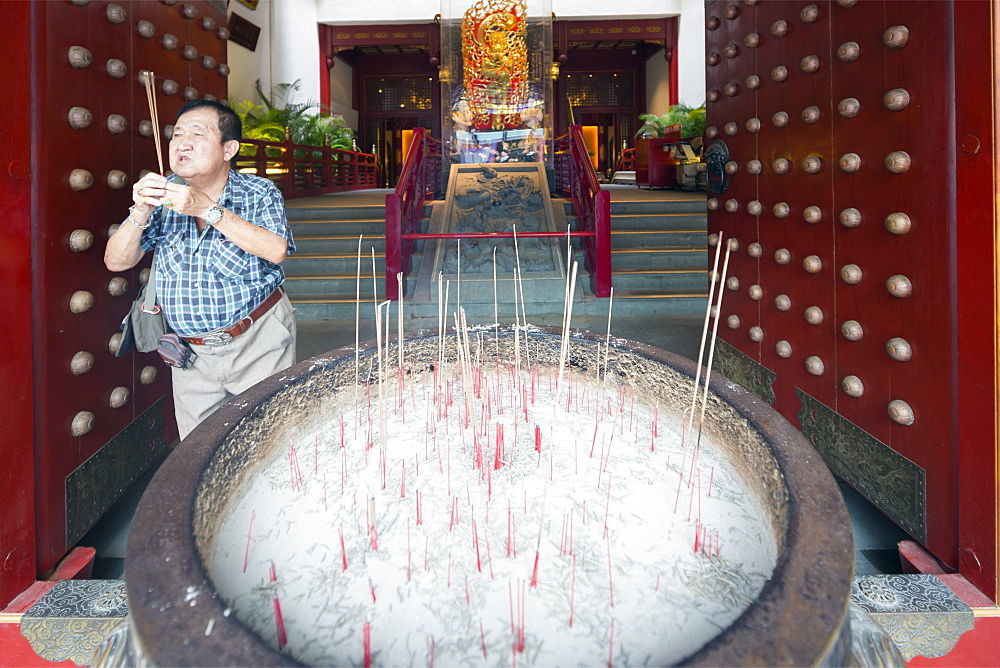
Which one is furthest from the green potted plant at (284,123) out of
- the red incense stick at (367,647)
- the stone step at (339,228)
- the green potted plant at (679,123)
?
the red incense stick at (367,647)

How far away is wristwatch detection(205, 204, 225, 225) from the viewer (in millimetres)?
1166

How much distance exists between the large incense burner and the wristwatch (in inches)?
14.2

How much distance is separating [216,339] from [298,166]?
311 inches

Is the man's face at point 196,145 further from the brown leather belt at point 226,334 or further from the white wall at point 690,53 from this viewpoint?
the white wall at point 690,53

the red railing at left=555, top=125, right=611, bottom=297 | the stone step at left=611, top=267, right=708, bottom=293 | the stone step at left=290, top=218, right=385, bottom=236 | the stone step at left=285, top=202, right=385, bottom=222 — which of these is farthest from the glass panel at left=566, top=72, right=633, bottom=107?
the stone step at left=611, top=267, right=708, bottom=293

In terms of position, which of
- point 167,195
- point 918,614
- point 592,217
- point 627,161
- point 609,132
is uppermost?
point 609,132

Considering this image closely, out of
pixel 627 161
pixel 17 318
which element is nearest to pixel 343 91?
pixel 627 161

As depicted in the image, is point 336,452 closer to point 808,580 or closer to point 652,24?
point 808,580

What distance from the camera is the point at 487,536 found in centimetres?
79

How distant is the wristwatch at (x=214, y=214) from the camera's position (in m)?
1.17

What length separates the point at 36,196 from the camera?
47.9 inches

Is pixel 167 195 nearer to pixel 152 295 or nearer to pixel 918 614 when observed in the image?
pixel 152 295

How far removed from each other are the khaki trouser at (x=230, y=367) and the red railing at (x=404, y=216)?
249 centimetres

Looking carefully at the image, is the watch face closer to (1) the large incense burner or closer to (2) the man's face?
(2) the man's face
